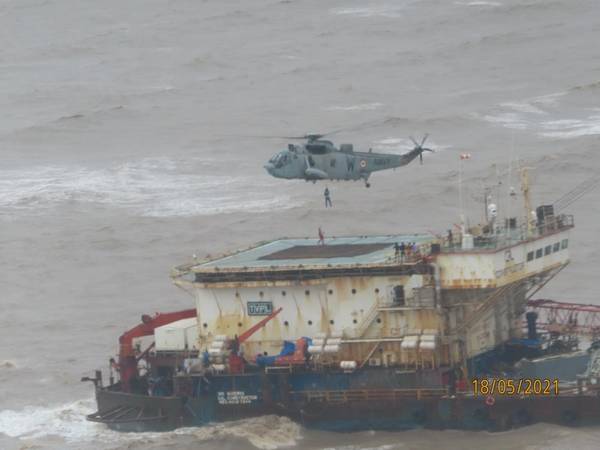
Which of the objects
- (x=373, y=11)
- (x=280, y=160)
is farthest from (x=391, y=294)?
(x=373, y=11)

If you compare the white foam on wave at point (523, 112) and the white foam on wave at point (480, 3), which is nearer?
the white foam on wave at point (523, 112)

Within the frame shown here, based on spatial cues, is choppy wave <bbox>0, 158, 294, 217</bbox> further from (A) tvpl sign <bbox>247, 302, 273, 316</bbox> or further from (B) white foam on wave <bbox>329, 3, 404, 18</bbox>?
(B) white foam on wave <bbox>329, 3, 404, 18</bbox>

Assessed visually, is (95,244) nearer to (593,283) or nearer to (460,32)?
(593,283)

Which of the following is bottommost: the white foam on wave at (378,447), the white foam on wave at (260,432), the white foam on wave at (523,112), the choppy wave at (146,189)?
the white foam on wave at (378,447)

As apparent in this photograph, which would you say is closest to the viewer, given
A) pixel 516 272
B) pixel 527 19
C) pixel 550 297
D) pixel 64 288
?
pixel 516 272

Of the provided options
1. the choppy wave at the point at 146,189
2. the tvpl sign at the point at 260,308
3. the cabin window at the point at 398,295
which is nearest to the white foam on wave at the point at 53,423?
the tvpl sign at the point at 260,308

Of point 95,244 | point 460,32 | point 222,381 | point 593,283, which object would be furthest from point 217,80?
point 222,381
